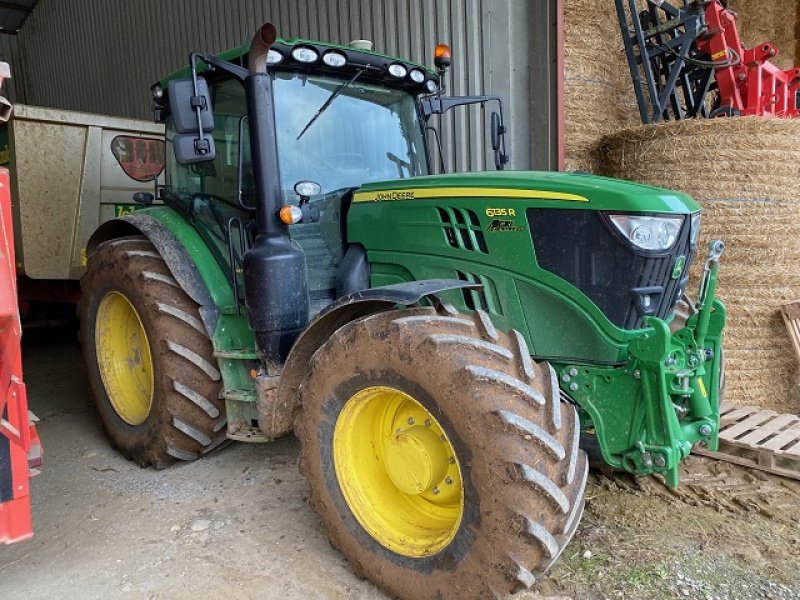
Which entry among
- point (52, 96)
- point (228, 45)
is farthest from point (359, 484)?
point (52, 96)

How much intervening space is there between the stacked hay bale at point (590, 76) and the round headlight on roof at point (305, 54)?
254cm

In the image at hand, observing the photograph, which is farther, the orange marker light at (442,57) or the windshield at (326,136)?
the orange marker light at (442,57)

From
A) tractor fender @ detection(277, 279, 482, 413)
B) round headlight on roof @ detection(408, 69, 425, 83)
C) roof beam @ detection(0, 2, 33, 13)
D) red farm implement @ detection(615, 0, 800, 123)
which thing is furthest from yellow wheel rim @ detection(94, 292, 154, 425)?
roof beam @ detection(0, 2, 33, 13)

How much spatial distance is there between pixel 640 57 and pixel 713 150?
1.29 metres

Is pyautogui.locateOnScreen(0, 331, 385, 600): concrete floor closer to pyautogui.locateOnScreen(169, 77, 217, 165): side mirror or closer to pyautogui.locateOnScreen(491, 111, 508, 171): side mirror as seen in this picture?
pyautogui.locateOnScreen(169, 77, 217, 165): side mirror

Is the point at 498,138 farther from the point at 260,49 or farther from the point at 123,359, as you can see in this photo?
the point at 123,359

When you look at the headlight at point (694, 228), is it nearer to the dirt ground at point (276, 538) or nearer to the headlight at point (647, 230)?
the headlight at point (647, 230)

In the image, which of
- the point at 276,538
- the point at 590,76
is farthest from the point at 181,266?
the point at 590,76

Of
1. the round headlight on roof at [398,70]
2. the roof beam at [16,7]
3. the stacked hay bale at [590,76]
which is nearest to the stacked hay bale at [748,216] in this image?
the stacked hay bale at [590,76]

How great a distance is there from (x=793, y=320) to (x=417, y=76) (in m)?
3.05

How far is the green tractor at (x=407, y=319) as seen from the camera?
→ 2160 mm

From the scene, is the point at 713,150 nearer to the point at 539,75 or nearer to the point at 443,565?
the point at 539,75

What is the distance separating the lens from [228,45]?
27.3 ft

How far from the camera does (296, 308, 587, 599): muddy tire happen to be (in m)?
2.05
